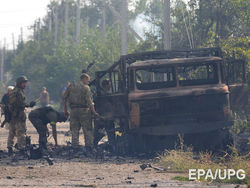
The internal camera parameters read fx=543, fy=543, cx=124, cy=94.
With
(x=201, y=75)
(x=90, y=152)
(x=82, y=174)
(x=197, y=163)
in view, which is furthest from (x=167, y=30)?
(x=82, y=174)

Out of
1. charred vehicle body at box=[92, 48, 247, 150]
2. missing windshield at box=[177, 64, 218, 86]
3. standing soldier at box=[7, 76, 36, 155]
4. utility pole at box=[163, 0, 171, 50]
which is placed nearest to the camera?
charred vehicle body at box=[92, 48, 247, 150]

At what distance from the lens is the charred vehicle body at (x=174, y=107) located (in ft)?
38.2

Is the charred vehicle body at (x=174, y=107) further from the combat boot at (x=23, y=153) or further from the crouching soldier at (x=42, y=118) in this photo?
the combat boot at (x=23, y=153)

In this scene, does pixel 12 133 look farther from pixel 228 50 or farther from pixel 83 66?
pixel 83 66

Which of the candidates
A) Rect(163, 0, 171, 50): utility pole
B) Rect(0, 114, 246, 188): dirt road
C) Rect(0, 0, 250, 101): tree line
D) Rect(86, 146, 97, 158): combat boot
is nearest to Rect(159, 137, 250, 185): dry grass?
Rect(0, 114, 246, 188): dirt road

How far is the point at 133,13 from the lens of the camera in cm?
7281

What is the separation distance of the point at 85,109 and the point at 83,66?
2159 cm

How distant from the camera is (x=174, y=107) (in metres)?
11.8

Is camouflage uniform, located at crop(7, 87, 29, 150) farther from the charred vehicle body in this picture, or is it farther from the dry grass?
the dry grass

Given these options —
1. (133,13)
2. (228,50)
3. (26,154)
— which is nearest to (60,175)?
(26,154)

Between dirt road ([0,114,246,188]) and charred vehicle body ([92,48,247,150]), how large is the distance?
0.72m

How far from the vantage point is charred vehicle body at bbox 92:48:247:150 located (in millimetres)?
11656

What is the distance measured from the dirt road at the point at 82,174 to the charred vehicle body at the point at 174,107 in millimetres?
725

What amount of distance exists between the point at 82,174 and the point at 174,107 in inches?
123
